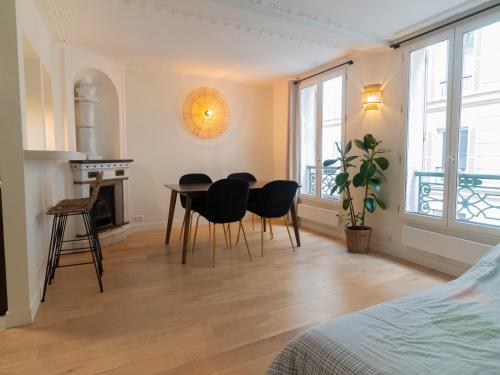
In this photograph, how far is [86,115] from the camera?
4121 millimetres

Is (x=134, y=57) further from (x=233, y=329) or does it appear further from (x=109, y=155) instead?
(x=233, y=329)

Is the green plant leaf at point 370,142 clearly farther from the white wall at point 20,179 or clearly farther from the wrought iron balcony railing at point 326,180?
the white wall at point 20,179

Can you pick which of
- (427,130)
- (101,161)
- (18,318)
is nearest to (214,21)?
(101,161)

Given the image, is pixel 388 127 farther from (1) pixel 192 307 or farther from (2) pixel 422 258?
(1) pixel 192 307

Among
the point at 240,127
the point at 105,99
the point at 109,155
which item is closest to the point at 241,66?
the point at 240,127

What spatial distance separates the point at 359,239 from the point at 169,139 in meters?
3.25

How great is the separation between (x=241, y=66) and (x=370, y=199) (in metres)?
2.68

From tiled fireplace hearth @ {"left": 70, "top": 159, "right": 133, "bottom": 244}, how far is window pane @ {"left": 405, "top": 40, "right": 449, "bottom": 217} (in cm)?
369

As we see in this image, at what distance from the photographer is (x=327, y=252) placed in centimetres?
382

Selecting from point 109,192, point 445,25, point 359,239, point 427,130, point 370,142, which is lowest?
point 359,239

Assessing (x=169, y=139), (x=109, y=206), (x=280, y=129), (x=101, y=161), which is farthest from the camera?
(x=280, y=129)

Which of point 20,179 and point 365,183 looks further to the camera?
point 365,183

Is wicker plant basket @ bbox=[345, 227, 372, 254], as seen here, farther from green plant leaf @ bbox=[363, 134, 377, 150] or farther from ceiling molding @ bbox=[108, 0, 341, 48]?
ceiling molding @ bbox=[108, 0, 341, 48]

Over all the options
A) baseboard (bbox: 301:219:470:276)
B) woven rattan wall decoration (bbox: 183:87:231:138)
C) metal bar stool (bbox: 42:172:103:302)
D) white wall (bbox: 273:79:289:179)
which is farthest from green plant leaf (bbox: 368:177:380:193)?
metal bar stool (bbox: 42:172:103:302)
